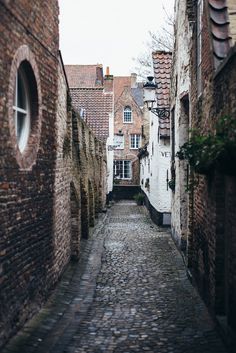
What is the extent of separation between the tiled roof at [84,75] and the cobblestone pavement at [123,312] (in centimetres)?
3414

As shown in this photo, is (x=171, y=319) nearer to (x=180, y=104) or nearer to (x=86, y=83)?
(x=180, y=104)

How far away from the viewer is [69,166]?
11.6m

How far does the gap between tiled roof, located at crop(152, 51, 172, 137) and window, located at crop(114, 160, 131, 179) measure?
87.8ft

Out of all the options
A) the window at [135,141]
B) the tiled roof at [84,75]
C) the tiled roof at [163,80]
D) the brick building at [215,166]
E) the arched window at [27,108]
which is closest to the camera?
the brick building at [215,166]

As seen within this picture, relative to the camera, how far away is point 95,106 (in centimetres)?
2875

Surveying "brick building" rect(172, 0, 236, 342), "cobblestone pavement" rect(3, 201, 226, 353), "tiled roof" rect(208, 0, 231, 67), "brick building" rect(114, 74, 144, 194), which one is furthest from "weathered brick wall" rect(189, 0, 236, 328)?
"brick building" rect(114, 74, 144, 194)

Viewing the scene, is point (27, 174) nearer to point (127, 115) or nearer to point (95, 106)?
point (95, 106)

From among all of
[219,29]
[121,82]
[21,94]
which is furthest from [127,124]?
[21,94]

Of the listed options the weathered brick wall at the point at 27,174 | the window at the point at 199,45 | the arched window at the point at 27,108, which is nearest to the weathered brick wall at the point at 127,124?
the window at the point at 199,45

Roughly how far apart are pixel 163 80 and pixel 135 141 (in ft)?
97.3

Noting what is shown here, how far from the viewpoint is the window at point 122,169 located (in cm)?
4742

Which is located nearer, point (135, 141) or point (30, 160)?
point (30, 160)

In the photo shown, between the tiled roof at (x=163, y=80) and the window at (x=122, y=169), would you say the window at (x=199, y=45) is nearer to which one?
the tiled roof at (x=163, y=80)

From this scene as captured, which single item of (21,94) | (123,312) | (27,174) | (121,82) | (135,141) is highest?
(121,82)
